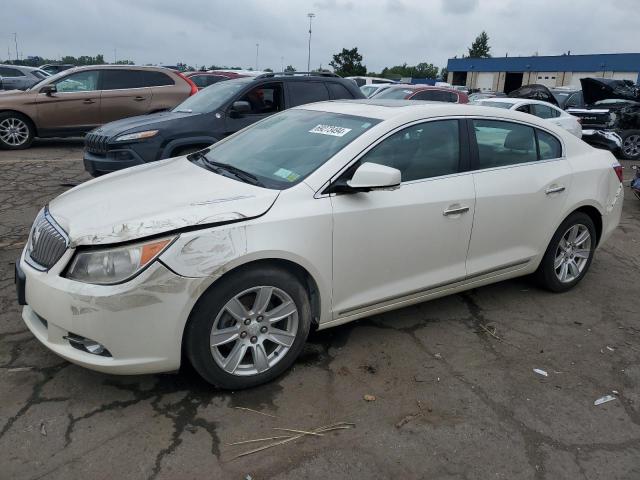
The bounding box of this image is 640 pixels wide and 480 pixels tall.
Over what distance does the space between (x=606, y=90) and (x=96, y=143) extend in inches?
493

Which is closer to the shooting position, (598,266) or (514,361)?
(514,361)

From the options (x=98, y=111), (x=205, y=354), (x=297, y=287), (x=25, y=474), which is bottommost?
(x=25, y=474)

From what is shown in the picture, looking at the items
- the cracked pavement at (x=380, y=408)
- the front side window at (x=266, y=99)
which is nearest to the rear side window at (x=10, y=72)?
the front side window at (x=266, y=99)

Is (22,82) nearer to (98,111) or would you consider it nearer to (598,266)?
(98,111)

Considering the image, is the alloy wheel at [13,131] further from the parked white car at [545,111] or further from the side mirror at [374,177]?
the side mirror at [374,177]

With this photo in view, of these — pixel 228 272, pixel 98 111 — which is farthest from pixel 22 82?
pixel 228 272

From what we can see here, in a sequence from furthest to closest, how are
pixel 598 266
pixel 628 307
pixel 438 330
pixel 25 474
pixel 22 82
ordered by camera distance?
pixel 22 82
pixel 598 266
pixel 628 307
pixel 438 330
pixel 25 474

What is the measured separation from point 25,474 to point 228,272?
1256mm

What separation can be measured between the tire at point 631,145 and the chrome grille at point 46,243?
12.6 m

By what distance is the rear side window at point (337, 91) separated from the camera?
24.1 ft

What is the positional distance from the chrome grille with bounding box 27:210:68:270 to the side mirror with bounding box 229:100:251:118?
4.00m

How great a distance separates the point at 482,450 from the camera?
2.54 meters

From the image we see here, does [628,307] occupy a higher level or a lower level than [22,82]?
lower

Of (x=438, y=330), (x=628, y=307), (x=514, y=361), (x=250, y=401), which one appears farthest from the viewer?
(x=628, y=307)
